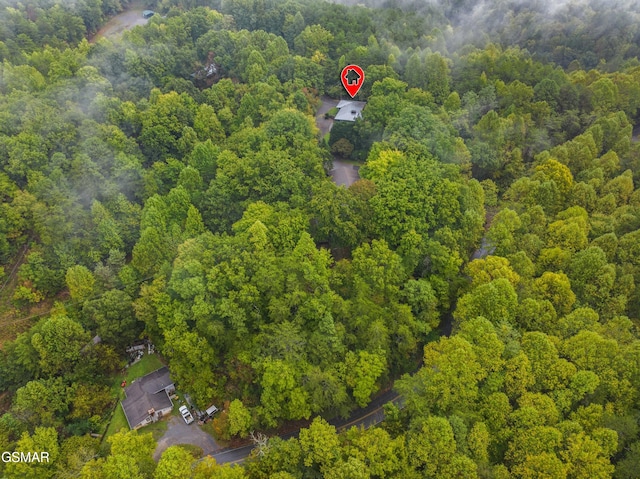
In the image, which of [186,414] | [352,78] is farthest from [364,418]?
[352,78]

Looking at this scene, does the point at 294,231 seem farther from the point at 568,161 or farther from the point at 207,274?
the point at 568,161

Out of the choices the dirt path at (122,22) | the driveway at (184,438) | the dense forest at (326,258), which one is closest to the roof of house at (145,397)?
the driveway at (184,438)

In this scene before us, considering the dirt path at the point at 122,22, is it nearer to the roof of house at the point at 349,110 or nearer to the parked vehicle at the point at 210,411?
the roof of house at the point at 349,110

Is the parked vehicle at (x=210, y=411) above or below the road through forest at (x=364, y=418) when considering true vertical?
above

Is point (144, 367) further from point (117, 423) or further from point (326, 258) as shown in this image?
point (326, 258)

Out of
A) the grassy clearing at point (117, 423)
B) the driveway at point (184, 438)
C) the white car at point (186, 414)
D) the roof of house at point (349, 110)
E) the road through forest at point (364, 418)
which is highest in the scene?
the roof of house at point (349, 110)

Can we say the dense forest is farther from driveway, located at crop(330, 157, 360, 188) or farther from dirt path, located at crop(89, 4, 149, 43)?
dirt path, located at crop(89, 4, 149, 43)

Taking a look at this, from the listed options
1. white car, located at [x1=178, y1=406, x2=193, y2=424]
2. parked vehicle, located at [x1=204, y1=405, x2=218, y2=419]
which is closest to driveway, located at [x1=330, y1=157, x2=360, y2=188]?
parked vehicle, located at [x1=204, y1=405, x2=218, y2=419]
